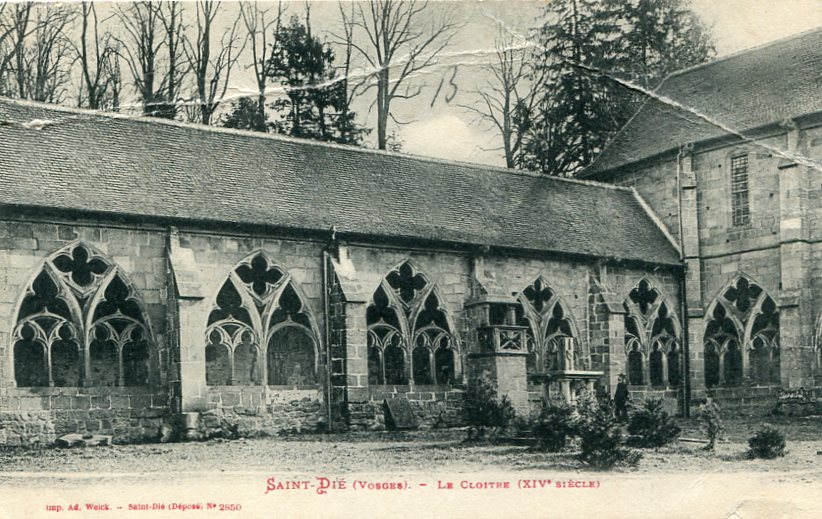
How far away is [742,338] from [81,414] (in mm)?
15957

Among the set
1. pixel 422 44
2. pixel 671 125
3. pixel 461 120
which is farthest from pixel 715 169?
pixel 422 44

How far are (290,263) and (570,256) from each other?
726cm

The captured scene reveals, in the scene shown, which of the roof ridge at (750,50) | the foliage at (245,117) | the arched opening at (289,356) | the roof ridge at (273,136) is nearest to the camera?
the roof ridge at (273,136)

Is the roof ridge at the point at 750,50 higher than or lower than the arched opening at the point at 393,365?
higher

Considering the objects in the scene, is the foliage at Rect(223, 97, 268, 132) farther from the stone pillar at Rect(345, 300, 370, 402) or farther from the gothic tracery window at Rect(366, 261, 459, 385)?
the stone pillar at Rect(345, 300, 370, 402)

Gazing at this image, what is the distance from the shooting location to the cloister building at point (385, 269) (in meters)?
17.8

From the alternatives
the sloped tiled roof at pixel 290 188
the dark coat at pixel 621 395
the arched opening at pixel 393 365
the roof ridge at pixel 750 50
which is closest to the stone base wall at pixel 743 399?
the sloped tiled roof at pixel 290 188

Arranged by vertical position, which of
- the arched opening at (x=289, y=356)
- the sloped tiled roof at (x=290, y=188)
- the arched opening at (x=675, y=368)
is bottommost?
the arched opening at (x=675, y=368)

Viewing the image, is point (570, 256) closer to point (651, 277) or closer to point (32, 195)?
point (651, 277)

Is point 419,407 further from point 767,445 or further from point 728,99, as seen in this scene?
point 728,99

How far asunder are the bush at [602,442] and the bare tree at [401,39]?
Result: 20.1 ft

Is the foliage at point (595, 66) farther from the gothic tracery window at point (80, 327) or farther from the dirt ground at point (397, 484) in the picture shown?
the dirt ground at point (397, 484)

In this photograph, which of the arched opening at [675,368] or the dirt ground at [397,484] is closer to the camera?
the dirt ground at [397,484]

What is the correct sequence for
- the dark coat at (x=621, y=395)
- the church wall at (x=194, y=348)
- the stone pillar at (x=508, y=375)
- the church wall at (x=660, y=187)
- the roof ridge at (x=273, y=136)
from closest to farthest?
the church wall at (x=194, y=348), the roof ridge at (x=273, y=136), the stone pillar at (x=508, y=375), the dark coat at (x=621, y=395), the church wall at (x=660, y=187)
